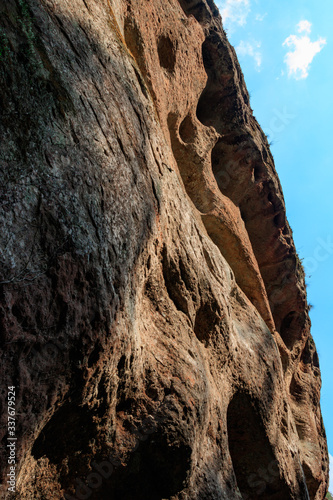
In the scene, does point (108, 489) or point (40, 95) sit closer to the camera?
point (40, 95)

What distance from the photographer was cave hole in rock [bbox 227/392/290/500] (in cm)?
537

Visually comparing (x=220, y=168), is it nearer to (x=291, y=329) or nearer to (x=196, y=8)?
(x=196, y=8)

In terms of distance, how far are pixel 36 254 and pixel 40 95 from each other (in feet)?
4.30

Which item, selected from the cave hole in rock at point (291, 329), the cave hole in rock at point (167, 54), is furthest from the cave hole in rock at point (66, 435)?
the cave hole in rock at point (291, 329)

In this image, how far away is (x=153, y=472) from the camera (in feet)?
10.8

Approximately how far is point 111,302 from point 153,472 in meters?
1.80

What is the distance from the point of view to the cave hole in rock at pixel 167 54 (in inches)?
276

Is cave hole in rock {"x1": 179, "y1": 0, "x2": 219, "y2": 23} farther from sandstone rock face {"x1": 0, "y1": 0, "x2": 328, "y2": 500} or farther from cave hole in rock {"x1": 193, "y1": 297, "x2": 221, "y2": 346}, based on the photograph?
cave hole in rock {"x1": 193, "y1": 297, "x2": 221, "y2": 346}

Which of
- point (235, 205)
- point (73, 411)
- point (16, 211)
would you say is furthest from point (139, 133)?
point (235, 205)

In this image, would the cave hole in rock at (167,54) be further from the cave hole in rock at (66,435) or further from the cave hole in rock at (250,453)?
the cave hole in rock at (66,435)

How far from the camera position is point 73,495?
2.79m

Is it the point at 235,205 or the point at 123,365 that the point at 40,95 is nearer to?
the point at 123,365

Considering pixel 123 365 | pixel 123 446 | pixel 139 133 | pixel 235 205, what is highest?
pixel 235 205

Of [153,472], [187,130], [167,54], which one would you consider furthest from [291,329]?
[167,54]
